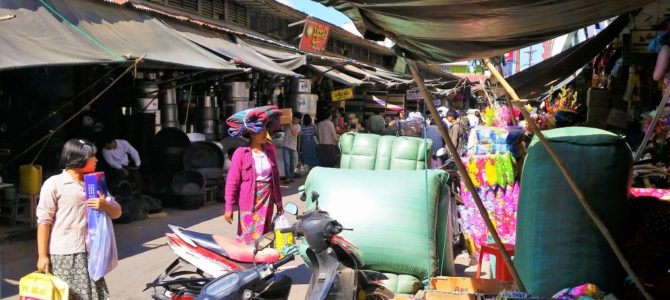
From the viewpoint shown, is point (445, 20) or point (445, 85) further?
point (445, 85)

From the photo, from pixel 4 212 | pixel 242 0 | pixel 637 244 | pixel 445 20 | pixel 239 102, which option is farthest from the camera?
pixel 242 0

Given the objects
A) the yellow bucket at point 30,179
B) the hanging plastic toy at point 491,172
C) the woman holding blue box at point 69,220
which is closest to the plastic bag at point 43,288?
the woman holding blue box at point 69,220

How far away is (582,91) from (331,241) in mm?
7793

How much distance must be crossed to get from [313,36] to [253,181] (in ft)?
36.7

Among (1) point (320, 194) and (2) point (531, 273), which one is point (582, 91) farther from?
(2) point (531, 273)

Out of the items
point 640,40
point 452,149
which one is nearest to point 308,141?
point 640,40

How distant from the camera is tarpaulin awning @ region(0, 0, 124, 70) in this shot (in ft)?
19.8

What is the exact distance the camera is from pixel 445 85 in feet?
95.1

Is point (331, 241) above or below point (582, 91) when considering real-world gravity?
below

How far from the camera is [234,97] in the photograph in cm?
1341

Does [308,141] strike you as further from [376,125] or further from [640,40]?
[640,40]

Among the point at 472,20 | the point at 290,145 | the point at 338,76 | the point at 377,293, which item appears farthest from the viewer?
the point at 338,76

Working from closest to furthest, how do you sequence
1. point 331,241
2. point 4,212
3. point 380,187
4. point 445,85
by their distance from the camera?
point 331,241, point 380,187, point 4,212, point 445,85

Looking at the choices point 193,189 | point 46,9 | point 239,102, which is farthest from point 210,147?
point 46,9
